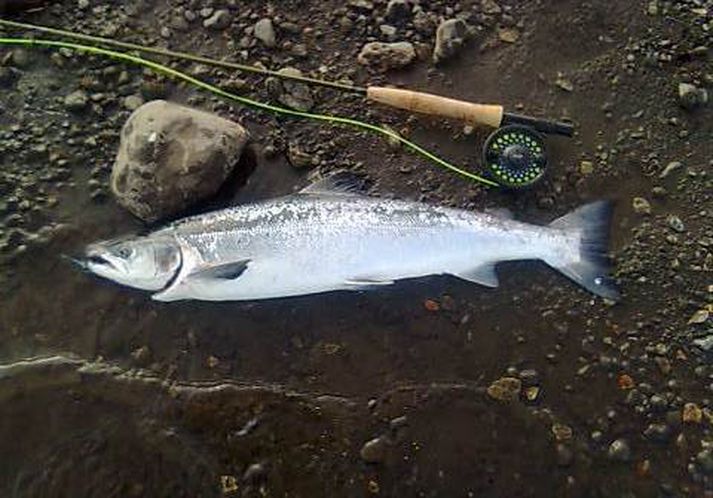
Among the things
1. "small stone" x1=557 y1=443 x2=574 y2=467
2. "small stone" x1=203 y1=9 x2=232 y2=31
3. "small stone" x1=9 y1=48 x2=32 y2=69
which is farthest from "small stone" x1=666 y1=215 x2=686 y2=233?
"small stone" x1=9 y1=48 x2=32 y2=69

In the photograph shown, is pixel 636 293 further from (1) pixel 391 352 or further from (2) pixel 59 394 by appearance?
(2) pixel 59 394

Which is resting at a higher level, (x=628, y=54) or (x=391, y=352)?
(x=628, y=54)

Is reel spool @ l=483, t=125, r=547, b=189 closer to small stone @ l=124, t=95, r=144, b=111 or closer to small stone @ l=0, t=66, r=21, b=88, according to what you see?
small stone @ l=124, t=95, r=144, b=111

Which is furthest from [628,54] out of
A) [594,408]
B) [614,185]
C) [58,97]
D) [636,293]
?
[58,97]

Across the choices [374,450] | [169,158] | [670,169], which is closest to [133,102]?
[169,158]

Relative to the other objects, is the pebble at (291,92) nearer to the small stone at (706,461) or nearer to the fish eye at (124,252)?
the fish eye at (124,252)

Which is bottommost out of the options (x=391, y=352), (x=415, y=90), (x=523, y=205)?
(x=391, y=352)

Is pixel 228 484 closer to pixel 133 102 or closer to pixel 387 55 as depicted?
pixel 133 102
